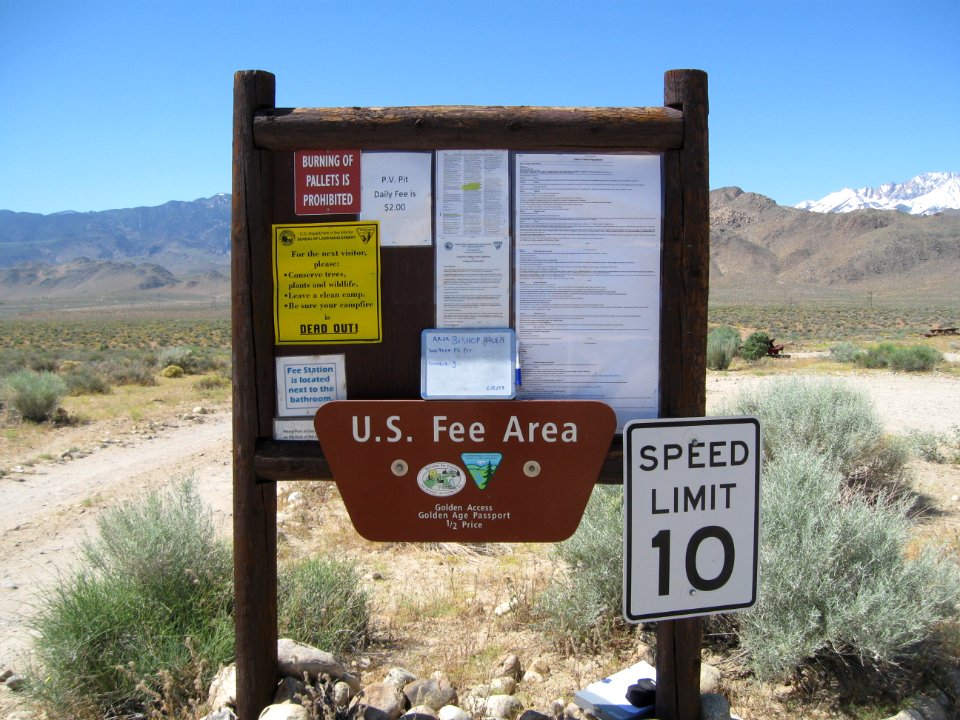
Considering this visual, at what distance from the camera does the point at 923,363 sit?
664 inches

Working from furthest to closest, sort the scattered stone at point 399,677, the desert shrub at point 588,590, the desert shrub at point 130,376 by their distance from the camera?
the desert shrub at point 130,376 < the desert shrub at point 588,590 < the scattered stone at point 399,677

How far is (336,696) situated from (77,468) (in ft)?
23.6

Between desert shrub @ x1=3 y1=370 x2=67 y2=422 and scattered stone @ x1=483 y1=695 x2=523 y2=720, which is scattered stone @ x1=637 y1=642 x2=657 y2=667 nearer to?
scattered stone @ x1=483 y1=695 x2=523 y2=720

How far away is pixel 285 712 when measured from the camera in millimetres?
2805

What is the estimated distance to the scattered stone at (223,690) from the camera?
125 inches

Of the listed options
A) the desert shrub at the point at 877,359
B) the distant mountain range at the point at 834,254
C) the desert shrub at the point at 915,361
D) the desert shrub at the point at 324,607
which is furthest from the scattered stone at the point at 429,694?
the distant mountain range at the point at 834,254

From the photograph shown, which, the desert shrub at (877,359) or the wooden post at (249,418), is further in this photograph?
the desert shrub at (877,359)

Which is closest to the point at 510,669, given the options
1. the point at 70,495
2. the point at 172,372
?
the point at 70,495

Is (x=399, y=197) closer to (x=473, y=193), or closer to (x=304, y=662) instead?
(x=473, y=193)

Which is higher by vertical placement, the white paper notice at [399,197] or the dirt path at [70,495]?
the white paper notice at [399,197]

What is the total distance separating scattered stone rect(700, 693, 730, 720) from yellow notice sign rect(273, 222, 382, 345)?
1834 mm

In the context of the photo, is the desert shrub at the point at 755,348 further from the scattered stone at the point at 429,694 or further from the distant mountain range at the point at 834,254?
the distant mountain range at the point at 834,254

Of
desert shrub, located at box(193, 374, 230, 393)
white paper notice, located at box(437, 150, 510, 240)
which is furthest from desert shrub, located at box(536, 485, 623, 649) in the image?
desert shrub, located at box(193, 374, 230, 393)

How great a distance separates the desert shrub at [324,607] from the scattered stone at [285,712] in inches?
40.0
